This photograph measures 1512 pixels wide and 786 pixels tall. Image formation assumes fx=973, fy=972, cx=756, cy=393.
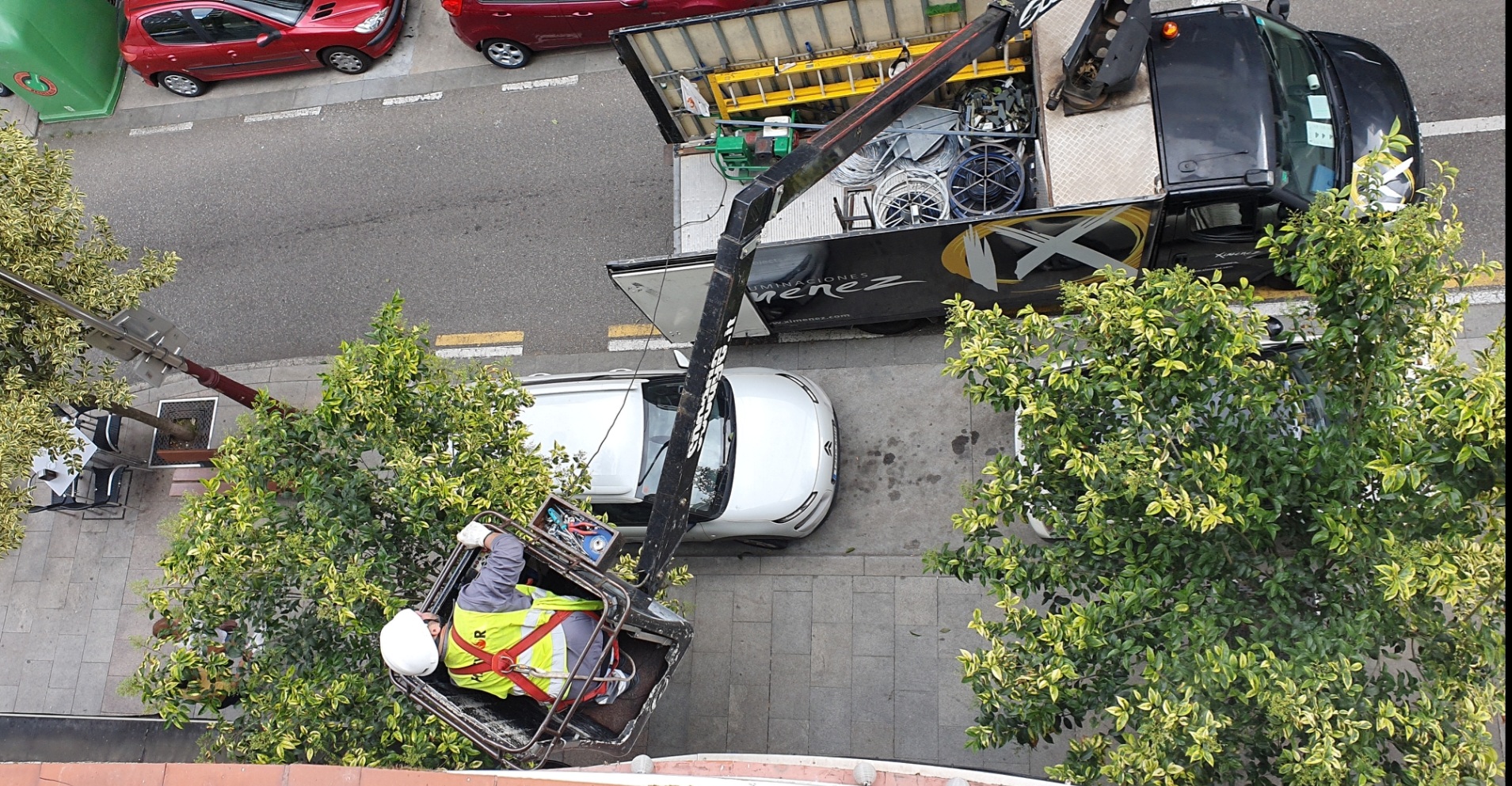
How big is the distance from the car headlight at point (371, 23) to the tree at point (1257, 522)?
34.3 feet

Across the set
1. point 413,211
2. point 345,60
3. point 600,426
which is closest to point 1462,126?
point 600,426

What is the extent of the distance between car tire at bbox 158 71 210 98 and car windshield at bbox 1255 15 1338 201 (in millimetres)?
13524

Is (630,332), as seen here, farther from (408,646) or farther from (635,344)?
(408,646)

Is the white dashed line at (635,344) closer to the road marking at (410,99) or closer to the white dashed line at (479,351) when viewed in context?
the white dashed line at (479,351)

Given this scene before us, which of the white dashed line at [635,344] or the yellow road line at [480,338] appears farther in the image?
the yellow road line at [480,338]

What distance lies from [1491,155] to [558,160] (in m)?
10.2

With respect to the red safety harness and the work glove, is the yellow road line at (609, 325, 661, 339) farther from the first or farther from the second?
the red safety harness

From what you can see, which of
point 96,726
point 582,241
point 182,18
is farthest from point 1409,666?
point 182,18

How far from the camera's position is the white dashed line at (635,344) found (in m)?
11.1

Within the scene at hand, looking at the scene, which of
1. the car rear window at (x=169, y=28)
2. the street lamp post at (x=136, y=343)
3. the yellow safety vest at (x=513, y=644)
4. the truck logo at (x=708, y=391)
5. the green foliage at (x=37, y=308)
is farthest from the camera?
the car rear window at (x=169, y=28)

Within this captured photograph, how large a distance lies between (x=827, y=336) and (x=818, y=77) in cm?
277

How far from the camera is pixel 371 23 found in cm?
1295

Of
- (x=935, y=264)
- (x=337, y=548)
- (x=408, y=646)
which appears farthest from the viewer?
(x=935, y=264)

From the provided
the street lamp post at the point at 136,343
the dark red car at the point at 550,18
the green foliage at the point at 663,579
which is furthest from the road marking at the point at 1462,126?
the street lamp post at the point at 136,343
